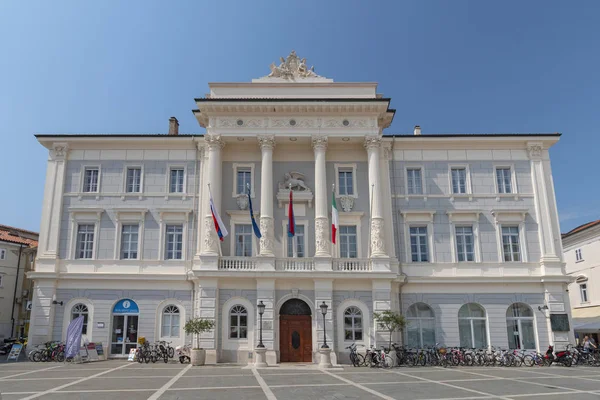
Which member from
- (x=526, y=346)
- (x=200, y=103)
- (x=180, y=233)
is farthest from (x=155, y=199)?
(x=526, y=346)

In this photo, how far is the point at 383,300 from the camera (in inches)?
906

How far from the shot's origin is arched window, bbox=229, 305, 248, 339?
75.5 ft

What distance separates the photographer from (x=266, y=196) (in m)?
24.4

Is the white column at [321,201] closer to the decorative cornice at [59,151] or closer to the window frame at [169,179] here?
the window frame at [169,179]

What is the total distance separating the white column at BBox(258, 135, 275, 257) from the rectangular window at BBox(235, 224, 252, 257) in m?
1.42

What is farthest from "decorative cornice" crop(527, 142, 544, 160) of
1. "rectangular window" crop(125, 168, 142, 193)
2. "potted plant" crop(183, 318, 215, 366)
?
"rectangular window" crop(125, 168, 142, 193)

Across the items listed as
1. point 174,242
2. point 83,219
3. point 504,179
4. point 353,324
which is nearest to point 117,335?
point 174,242

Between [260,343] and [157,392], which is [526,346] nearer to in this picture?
[260,343]

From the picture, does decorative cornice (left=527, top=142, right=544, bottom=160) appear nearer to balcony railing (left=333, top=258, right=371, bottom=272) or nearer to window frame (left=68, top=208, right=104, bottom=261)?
balcony railing (left=333, top=258, right=371, bottom=272)

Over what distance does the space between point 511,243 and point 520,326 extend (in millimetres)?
4299

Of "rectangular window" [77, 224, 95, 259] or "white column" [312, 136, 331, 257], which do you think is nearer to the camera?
"white column" [312, 136, 331, 257]

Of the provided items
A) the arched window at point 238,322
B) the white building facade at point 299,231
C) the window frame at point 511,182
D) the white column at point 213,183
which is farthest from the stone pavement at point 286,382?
the window frame at point 511,182

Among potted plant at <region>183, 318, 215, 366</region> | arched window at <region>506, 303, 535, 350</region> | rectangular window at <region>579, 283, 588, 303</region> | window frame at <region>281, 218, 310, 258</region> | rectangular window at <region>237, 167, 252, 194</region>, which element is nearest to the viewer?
potted plant at <region>183, 318, 215, 366</region>

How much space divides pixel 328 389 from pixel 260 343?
8.16m
